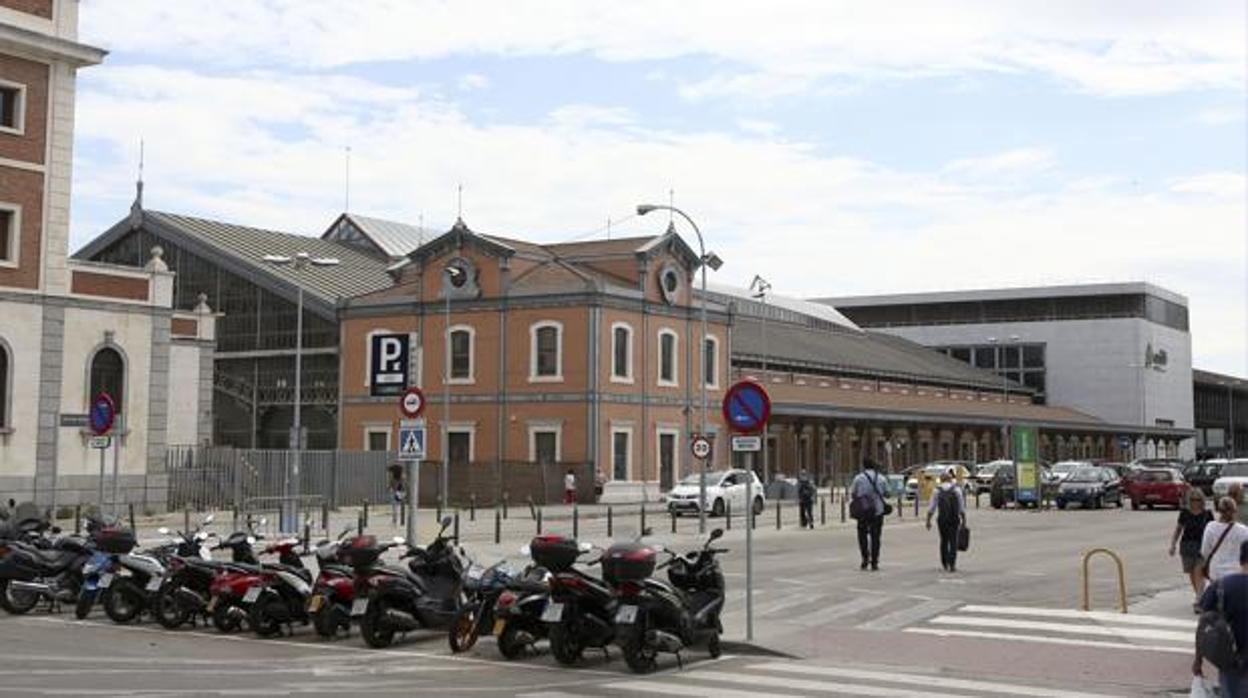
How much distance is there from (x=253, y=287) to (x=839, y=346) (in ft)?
129

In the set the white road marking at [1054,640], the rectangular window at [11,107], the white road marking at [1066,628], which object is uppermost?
the rectangular window at [11,107]

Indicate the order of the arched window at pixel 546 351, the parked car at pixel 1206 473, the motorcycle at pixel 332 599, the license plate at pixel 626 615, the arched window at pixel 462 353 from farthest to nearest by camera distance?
the arched window at pixel 462 353 → the arched window at pixel 546 351 → the parked car at pixel 1206 473 → the motorcycle at pixel 332 599 → the license plate at pixel 626 615

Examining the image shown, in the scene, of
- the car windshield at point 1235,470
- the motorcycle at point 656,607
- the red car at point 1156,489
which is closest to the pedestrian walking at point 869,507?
the motorcycle at point 656,607

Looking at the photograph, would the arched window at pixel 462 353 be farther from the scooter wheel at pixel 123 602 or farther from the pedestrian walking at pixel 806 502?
the scooter wheel at pixel 123 602

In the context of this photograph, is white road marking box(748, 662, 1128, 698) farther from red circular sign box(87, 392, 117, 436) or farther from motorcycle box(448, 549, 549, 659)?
red circular sign box(87, 392, 117, 436)

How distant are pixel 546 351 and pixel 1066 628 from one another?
4087 cm

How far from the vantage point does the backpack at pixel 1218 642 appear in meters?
8.31

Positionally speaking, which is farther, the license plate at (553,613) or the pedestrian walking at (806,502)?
the pedestrian walking at (806,502)

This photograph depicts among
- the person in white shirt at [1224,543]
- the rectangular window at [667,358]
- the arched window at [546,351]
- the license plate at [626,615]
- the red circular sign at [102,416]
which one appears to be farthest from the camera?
the rectangular window at [667,358]

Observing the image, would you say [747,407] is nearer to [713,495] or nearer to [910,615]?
[910,615]

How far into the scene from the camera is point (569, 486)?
52000 mm

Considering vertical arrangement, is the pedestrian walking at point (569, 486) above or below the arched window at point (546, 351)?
below

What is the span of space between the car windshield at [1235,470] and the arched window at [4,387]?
138 feet

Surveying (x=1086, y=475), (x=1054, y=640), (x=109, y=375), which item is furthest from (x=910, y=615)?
(x=1086, y=475)
